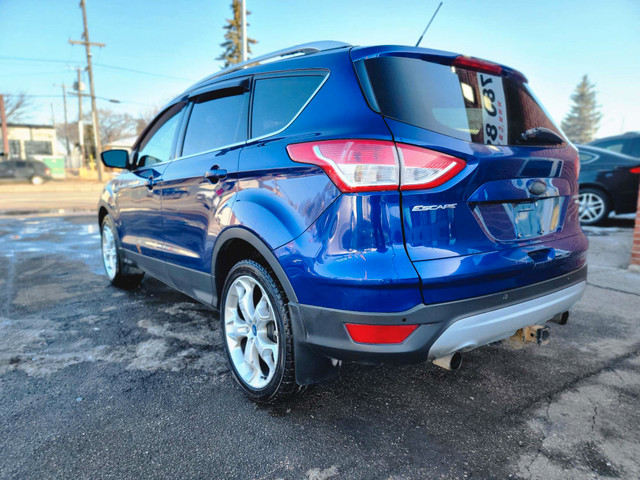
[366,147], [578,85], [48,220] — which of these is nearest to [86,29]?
[48,220]

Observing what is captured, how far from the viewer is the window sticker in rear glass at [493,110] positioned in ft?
6.77

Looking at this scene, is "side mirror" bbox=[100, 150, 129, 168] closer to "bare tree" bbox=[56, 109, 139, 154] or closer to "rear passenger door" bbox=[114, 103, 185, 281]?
"rear passenger door" bbox=[114, 103, 185, 281]

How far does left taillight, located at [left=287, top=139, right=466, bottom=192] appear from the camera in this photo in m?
1.80

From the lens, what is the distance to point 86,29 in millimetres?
30500

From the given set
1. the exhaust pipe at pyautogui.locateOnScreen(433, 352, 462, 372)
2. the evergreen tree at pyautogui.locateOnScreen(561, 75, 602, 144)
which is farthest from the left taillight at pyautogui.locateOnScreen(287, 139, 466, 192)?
the evergreen tree at pyautogui.locateOnScreen(561, 75, 602, 144)

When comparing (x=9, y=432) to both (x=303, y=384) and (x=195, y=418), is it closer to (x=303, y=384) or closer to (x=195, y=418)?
(x=195, y=418)

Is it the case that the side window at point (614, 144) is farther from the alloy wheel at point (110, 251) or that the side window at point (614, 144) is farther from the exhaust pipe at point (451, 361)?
the alloy wheel at point (110, 251)

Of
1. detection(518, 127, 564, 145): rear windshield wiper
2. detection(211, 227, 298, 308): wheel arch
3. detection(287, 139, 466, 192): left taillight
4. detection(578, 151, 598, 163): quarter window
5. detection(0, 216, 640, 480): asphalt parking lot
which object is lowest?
detection(0, 216, 640, 480): asphalt parking lot

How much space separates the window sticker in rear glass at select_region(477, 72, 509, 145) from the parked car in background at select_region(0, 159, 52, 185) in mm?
29690

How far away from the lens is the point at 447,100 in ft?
6.65

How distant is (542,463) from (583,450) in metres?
0.24

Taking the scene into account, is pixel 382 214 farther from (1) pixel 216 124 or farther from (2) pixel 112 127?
(2) pixel 112 127

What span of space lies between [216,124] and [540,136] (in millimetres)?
1952

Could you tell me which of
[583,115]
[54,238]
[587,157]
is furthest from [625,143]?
[583,115]
